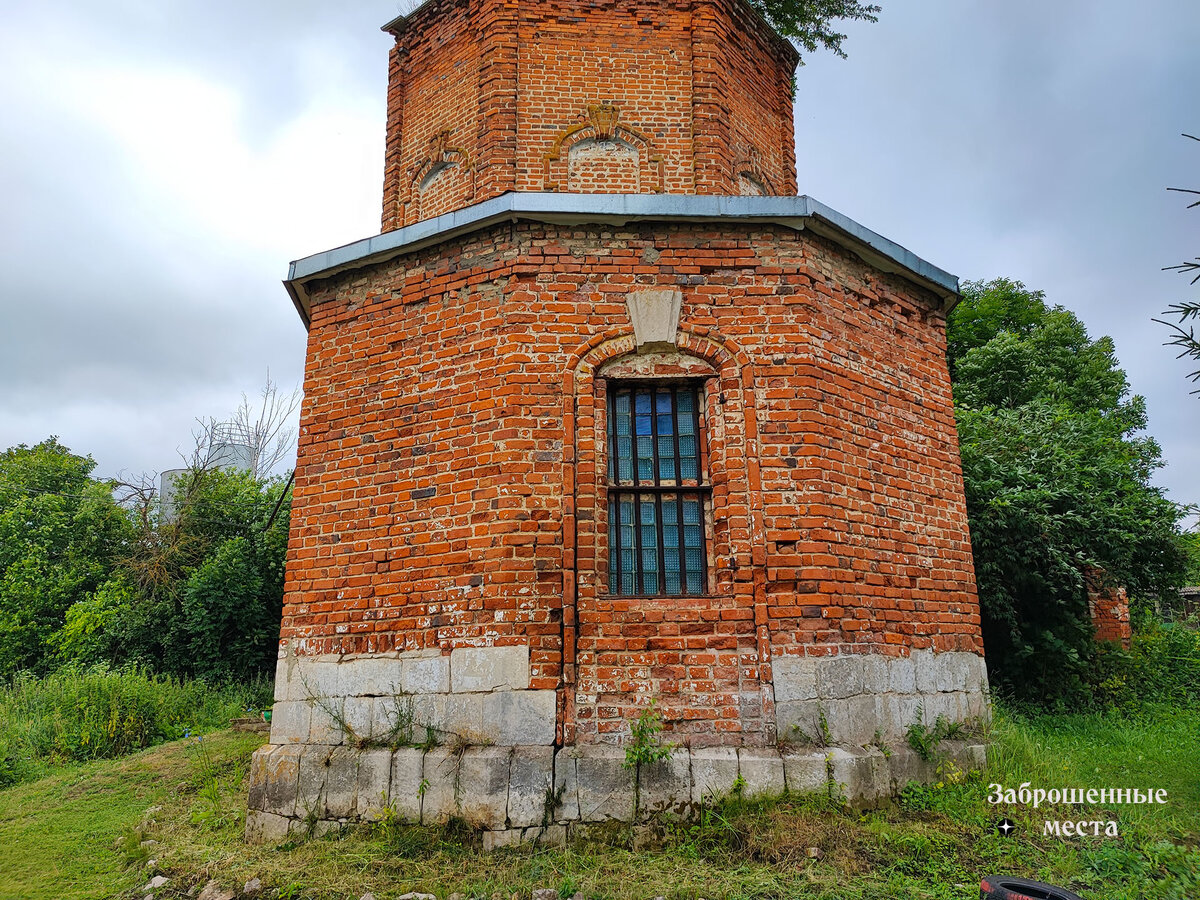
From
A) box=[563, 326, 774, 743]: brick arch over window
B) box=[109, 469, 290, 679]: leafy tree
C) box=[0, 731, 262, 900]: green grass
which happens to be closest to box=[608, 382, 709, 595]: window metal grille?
box=[563, 326, 774, 743]: brick arch over window

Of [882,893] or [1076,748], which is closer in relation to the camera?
[882,893]

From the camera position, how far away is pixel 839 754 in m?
5.36

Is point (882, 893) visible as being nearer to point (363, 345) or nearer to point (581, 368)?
point (581, 368)

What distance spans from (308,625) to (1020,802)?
563 centimetres

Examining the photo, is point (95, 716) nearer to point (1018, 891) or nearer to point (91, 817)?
point (91, 817)

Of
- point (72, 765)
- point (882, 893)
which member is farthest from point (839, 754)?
point (72, 765)

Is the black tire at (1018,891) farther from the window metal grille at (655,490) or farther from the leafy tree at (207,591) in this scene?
the leafy tree at (207,591)

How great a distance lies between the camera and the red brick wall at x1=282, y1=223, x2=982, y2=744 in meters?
5.65

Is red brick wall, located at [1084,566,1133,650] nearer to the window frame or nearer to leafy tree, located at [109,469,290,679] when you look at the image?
the window frame

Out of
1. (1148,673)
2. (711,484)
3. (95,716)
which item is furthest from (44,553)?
(1148,673)

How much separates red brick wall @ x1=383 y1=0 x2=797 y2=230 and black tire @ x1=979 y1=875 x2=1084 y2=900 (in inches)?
266

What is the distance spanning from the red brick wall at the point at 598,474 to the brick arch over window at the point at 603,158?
226cm

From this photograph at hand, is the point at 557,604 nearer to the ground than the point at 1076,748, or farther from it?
farther from it

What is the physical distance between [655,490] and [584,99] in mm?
5000
